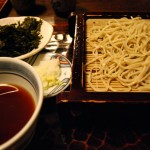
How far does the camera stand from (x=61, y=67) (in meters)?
1.78

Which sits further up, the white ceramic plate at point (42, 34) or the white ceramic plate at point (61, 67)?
the white ceramic plate at point (42, 34)

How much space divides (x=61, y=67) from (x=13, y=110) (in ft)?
2.26

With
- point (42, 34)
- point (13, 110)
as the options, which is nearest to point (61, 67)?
point (42, 34)

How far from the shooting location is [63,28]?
94.3 inches

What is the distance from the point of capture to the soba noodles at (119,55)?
169 centimetres

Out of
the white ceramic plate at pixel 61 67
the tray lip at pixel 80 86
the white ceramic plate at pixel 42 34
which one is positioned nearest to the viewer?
the tray lip at pixel 80 86

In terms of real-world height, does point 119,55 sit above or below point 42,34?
below

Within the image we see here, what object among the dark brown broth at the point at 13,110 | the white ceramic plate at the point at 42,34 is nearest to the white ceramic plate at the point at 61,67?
the white ceramic plate at the point at 42,34

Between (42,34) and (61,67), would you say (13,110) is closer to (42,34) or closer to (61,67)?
(61,67)

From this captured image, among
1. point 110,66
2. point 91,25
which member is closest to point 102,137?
point 110,66

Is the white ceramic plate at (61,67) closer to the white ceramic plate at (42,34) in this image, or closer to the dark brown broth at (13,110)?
the white ceramic plate at (42,34)

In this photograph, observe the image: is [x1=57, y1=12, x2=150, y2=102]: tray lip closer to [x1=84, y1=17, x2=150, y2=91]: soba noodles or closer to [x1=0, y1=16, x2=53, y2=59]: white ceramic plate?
[x1=84, y1=17, x2=150, y2=91]: soba noodles

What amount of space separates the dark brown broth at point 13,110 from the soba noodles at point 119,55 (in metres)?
0.58

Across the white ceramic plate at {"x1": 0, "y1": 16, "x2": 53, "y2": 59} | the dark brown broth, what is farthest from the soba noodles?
the dark brown broth
